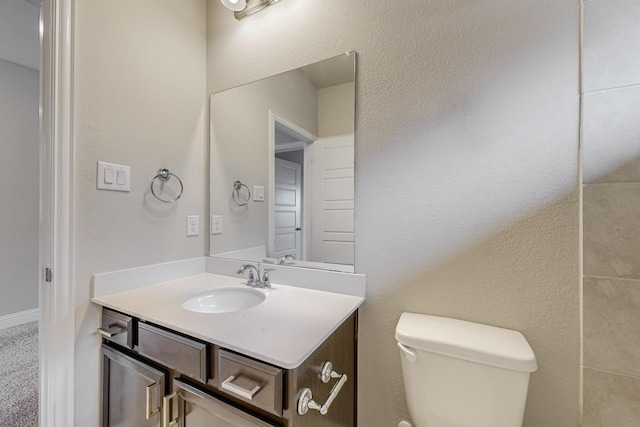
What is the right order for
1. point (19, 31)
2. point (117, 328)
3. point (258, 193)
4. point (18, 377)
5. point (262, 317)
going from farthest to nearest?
point (19, 31) < point (18, 377) < point (258, 193) < point (117, 328) < point (262, 317)

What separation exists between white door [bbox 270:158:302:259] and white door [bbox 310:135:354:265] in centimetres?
10

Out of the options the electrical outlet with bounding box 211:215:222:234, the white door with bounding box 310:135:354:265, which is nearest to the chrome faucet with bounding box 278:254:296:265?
the white door with bounding box 310:135:354:265

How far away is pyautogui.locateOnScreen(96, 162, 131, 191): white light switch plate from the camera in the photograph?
1.13 m

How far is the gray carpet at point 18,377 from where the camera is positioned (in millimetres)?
1391

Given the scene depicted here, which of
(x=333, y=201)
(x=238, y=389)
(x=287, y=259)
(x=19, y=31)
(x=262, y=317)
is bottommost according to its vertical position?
(x=238, y=389)

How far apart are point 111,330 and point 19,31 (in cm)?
260

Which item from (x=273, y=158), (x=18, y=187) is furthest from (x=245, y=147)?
(x=18, y=187)

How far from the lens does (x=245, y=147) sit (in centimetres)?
156

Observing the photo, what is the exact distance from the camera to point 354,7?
3.85 feet

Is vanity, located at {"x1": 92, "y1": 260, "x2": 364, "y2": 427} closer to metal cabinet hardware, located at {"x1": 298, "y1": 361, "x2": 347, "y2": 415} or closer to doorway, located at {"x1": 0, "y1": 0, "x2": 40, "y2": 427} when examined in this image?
metal cabinet hardware, located at {"x1": 298, "y1": 361, "x2": 347, "y2": 415}

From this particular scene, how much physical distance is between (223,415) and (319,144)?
1.13 m

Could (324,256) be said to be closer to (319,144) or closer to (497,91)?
(319,144)

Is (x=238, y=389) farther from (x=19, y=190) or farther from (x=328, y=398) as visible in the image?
(x=19, y=190)

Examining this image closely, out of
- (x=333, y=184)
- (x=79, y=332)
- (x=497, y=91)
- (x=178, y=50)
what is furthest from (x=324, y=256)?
(x=178, y=50)
